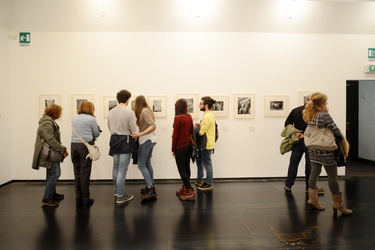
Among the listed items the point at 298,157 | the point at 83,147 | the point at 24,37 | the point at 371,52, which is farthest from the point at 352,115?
the point at 24,37

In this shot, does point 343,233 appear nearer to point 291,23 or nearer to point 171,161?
point 171,161

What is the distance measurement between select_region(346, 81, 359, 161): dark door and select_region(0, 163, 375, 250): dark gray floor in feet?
15.4

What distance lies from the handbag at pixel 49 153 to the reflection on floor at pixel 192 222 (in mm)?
→ 934

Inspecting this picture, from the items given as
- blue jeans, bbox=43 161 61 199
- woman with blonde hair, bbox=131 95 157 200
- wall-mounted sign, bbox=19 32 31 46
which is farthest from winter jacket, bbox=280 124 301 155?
wall-mounted sign, bbox=19 32 31 46

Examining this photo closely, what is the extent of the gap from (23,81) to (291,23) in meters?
7.04

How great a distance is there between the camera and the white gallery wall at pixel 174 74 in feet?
22.8

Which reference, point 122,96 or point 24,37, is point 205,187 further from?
point 24,37

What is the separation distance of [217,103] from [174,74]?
4.39 feet

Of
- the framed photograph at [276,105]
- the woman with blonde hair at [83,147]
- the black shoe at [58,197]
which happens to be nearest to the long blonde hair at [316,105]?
the framed photograph at [276,105]

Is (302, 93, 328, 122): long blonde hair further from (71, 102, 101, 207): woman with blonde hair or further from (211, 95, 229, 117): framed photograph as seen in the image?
(71, 102, 101, 207): woman with blonde hair

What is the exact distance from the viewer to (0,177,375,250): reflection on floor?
3.65 metres

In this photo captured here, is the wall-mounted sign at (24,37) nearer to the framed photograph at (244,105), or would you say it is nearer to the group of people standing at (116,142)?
the group of people standing at (116,142)

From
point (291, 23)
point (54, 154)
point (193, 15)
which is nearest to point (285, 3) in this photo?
point (291, 23)

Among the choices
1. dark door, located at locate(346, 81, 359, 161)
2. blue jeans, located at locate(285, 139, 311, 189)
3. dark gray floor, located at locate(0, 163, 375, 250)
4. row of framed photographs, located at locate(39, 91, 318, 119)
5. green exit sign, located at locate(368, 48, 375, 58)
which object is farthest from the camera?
dark door, located at locate(346, 81, 359, 161)
